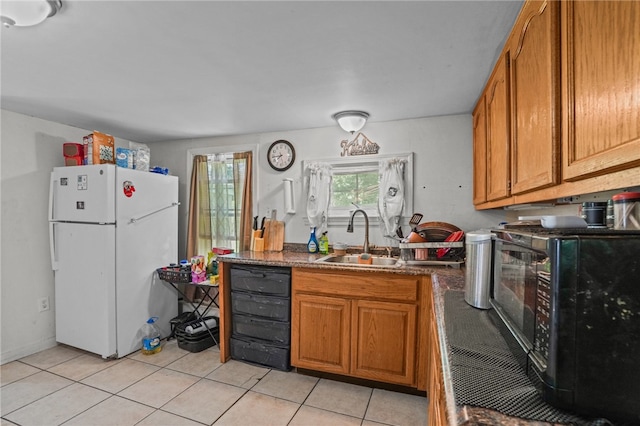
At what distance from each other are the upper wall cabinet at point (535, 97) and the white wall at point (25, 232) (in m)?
3.50

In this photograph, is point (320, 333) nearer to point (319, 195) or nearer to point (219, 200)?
point (319, 195)

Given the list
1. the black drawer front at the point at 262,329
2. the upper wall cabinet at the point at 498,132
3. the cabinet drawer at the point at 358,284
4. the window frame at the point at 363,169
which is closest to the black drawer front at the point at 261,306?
the black drawer front at the point at 262,329

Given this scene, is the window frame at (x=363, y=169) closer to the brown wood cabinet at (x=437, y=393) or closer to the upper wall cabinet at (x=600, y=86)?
the brown wood cabinet at (x=437, y=393)

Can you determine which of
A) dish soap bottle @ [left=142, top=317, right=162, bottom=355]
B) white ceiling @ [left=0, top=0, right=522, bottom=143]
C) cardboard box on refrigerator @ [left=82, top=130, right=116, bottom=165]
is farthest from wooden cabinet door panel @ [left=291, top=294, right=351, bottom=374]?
cardboard box on refrigerator @ [left=82, top=130, right=116, bottom=165]

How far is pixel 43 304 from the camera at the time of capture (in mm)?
2807

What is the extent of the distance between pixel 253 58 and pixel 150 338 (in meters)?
2.58

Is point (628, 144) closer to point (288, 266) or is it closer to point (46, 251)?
point (288, 266)

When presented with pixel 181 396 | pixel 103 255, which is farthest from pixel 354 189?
pixel 103 255

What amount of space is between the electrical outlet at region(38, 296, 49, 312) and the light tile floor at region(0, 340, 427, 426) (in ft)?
1.37

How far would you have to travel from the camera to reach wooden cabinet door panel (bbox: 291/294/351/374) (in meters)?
2.23

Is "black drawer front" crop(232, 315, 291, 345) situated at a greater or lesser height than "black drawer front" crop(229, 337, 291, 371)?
greater

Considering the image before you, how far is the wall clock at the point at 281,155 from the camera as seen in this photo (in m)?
3.12

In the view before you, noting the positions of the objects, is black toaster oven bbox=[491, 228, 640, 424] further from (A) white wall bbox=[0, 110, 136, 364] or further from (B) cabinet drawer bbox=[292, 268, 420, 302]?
(A) white wall bbox=[0, 110, 136, 364]

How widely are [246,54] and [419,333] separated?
2.04 meters
